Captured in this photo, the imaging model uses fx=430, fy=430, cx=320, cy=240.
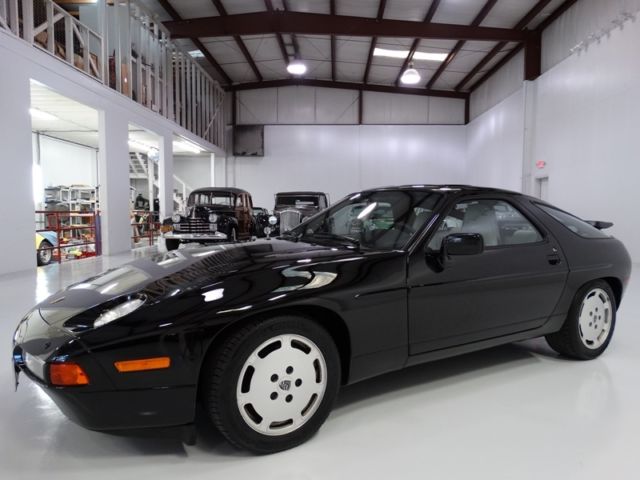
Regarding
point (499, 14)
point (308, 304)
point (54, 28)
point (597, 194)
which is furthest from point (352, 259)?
point (499, 14)

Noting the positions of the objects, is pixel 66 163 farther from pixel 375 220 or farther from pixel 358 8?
pixel 375 220

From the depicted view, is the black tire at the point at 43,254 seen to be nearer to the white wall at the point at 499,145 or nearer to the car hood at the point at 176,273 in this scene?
the car hood at the point at 176,273

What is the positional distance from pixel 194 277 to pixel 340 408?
3.37ft

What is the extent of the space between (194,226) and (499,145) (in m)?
11.4

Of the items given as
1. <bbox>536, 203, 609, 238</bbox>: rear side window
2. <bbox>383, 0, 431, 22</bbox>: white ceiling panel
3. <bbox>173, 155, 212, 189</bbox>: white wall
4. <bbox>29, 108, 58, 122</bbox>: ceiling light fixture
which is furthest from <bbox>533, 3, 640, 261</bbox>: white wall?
<bbox>173, 155, 212, 189</bbox>: white wall

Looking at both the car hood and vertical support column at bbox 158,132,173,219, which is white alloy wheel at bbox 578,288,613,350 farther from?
Result: vertical support column at bbox 158,132,173,219

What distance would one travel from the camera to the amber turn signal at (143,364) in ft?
5.09

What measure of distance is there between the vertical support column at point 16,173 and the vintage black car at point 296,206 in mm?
5266

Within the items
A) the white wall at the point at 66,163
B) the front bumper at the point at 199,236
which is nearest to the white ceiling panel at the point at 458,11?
the front bumper at the point at 199,236

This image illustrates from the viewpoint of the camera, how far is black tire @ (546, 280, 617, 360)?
2.80m

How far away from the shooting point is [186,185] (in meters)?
20.7

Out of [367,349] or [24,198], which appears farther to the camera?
[24,198]

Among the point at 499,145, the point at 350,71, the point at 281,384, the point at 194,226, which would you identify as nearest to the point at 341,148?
the point at 350,71

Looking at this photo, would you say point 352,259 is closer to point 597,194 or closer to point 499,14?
point 597,194
